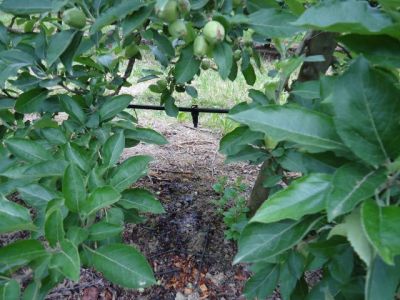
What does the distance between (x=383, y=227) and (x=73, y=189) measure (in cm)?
51

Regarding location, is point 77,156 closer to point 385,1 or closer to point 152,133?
point 152,133

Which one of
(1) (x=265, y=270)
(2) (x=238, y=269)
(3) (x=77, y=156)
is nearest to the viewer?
(3) (x=77, y=156)

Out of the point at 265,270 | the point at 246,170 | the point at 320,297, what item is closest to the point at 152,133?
the point at 265,270

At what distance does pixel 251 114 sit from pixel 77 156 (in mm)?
470

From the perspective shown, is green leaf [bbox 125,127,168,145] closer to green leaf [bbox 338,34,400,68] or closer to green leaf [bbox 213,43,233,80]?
green leaf [bbox 213,43,233,80]

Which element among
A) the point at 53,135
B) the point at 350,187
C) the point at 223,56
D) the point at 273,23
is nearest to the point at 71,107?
the point at 53,135

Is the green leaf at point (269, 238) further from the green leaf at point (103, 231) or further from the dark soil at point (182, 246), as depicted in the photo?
the dark soil at point (182, 246)

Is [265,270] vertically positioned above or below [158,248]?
above

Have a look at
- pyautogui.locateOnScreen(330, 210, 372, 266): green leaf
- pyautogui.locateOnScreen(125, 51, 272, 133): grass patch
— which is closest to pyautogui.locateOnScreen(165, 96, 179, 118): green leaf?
pyautogui.locateOnScreen(330, 210, 372, 266): green leaf

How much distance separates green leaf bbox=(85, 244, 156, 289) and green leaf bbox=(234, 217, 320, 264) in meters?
0.19

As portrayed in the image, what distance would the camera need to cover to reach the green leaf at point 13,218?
0.67m

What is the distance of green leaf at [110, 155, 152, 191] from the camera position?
85 centimetres

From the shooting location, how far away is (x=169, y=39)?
104 cm

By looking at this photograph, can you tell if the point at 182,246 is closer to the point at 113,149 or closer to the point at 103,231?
the point at 113,149
